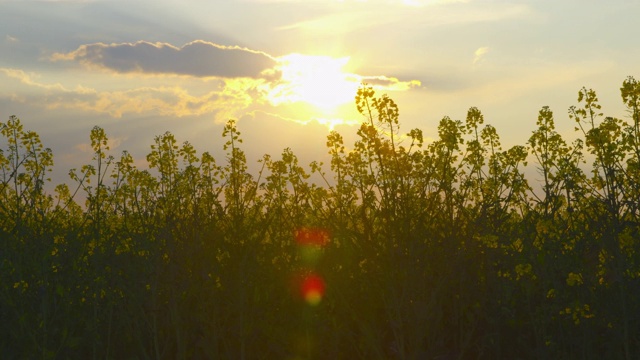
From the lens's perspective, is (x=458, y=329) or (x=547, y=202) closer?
(x=458, y=329)

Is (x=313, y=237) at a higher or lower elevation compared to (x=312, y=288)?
higher

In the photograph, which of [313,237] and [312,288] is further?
[313,237]

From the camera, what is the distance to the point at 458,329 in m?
8.04

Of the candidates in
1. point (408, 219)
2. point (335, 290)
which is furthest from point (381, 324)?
point (408, 219)

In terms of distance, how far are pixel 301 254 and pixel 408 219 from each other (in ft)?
6.89

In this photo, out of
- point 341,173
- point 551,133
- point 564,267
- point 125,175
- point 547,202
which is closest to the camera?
point 564,267

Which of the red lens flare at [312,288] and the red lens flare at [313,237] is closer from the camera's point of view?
the red lens flare at [312,288]

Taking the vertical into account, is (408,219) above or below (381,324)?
above

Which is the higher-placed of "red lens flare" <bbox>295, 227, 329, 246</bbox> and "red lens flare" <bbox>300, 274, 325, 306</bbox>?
"red lens flare" <bbox>295, 227, 329, 246</bbox>

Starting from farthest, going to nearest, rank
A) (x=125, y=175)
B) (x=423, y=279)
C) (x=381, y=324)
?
(x=125, y=175) → (x=381, y=324) → (x=423, y=279)

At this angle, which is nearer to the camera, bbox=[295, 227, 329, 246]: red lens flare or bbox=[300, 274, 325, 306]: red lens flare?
bbox=[300, 274, 325, 306]: red lens flare

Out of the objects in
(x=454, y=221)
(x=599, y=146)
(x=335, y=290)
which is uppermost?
(x=599, y=146)

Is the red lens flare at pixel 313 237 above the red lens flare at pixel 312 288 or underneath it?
above

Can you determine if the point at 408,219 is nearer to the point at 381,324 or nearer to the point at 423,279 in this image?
the point at 423,279
